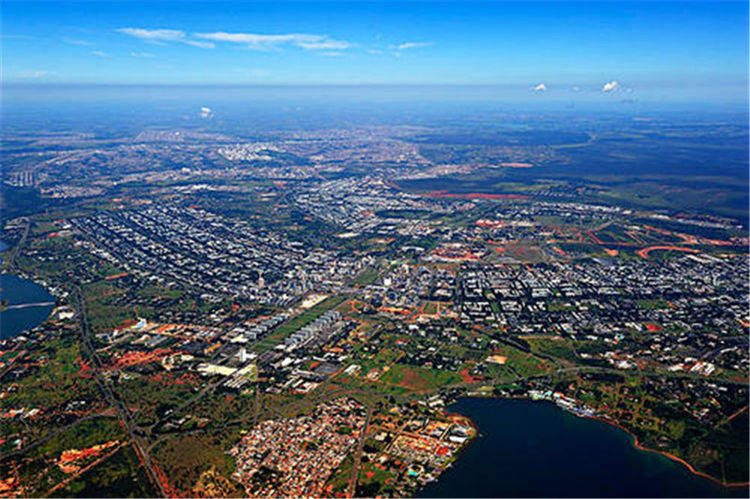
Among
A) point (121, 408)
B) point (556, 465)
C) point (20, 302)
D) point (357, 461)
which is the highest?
point (20, 302)

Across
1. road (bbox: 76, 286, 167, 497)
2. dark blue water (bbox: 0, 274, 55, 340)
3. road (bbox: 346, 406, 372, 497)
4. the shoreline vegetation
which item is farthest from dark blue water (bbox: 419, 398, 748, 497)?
dark blue water (bbox: 0, 274, 55, 340)

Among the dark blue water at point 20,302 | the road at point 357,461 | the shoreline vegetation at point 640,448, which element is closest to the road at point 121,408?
the dark blue water at point 20,302

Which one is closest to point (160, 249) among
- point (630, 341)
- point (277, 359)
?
point (277, 359)

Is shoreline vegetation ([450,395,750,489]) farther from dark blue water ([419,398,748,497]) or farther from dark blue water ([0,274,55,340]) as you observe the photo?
dark blue water ([0,274,55,340])

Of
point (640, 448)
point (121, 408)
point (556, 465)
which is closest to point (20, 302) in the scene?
point (121, 408)

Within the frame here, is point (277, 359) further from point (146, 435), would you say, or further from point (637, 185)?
point (637, 185)

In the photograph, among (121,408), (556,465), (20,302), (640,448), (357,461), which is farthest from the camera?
(20,302)

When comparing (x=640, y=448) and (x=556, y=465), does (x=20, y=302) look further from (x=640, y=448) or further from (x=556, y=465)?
(x=640, y=448)
